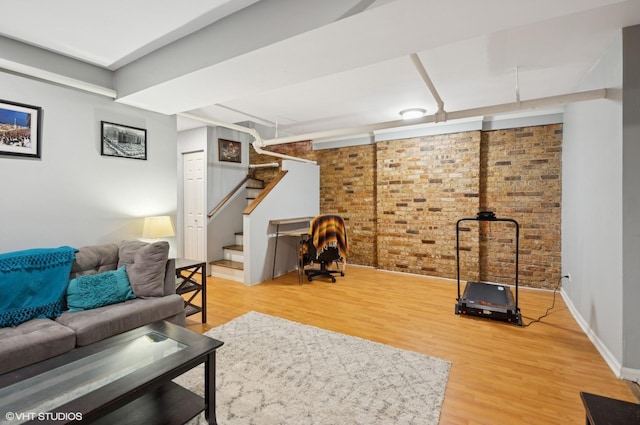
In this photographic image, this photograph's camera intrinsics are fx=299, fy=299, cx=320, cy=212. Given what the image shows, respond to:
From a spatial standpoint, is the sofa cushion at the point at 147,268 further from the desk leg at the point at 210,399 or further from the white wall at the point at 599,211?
the white wall at the point at 599,211

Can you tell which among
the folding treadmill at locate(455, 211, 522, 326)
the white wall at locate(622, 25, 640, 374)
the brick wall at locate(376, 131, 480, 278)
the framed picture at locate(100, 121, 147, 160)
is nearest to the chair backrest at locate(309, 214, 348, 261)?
the brick wall at locate(376, 131, 480, 278)

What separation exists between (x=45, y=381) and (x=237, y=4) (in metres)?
2.53

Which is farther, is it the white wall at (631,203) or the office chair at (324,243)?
the office chair at (324,243)

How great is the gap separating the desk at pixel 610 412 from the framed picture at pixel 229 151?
5.40 meters

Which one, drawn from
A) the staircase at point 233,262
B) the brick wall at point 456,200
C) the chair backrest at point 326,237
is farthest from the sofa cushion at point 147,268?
the brick wall at point 456,200

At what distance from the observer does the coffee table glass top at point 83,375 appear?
4.60 feet

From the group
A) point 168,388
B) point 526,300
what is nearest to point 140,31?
point 168,388

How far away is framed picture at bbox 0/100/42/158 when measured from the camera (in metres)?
2.53

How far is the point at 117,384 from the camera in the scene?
4.82 ft

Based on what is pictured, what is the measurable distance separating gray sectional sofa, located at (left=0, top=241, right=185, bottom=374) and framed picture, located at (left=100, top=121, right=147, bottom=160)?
1.03 m

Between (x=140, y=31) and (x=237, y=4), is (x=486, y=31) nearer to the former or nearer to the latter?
(x=237, y=4)

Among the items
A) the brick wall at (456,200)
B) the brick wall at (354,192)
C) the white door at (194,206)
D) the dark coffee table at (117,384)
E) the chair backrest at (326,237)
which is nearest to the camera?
the dark coffee table at (117,384)

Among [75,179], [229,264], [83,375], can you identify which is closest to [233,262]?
[229,264]

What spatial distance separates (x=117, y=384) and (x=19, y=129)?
8.31 ft
